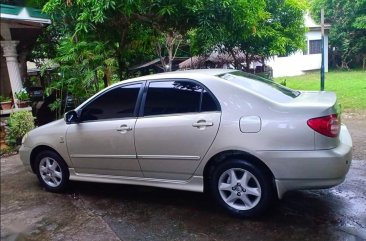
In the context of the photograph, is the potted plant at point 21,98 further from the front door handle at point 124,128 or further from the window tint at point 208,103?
the window tint at point 208,103

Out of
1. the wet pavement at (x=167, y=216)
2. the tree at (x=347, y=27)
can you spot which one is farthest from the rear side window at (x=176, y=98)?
the tree at (x=347, y=27)

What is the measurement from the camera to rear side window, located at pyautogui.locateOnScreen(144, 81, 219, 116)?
386 centimetres

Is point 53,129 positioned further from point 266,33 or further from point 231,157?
point 266,33

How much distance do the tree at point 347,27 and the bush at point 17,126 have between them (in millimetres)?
8194

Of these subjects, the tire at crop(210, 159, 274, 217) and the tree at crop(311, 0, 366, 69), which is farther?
the tree at crop(311, 0, 366, 69)

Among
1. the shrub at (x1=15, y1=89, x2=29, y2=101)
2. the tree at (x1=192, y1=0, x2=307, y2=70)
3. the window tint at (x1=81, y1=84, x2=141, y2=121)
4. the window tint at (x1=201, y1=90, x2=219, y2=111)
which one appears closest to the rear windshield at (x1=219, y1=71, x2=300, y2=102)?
the window tint at (x1=201, y1=90, x2=219, y2=111)

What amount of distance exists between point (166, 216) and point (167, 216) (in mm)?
11

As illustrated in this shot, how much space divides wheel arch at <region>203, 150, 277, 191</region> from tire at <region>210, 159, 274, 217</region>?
0.03 meters

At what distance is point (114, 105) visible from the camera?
4.45 m

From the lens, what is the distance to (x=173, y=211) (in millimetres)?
4141

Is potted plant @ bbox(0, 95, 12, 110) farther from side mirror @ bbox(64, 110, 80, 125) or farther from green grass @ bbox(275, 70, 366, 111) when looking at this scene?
green grass @ bbox(275, 70, 366, 111)

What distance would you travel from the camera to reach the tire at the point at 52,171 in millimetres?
4883

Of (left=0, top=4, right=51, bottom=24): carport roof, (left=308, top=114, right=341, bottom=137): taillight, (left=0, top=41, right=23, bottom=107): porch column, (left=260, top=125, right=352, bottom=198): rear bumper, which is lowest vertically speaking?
(left=260, top=125, right=352, bottom=198): rear bumper

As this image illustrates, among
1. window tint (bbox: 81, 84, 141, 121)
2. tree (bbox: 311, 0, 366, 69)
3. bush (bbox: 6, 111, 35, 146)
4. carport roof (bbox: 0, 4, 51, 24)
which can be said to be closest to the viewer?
window tint (bbox: 81, 84, 141, 121)
